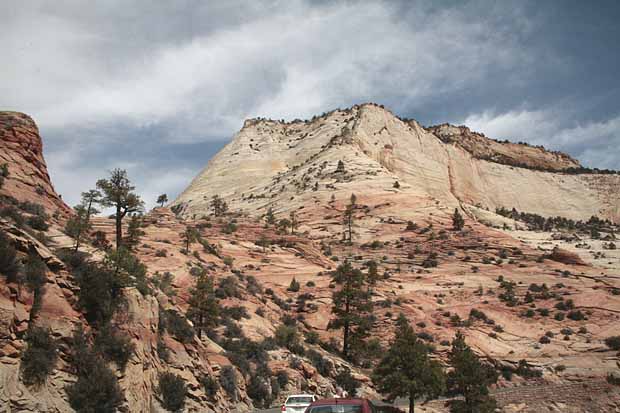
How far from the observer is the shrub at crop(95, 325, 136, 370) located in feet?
48.7

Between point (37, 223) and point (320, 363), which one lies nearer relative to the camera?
point (37, 223)

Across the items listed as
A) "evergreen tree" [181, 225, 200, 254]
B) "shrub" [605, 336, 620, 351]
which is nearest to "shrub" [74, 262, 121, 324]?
"evergreen tree" [181, 225, 200, 254]

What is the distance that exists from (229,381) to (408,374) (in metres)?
11.1

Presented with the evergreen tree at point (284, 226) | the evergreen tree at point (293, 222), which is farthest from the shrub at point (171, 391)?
the evergreen tree at point (293, 222)

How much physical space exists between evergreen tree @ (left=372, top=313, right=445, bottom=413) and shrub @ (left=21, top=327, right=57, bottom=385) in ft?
63.8

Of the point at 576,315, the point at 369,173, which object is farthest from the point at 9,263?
the point at 369,173

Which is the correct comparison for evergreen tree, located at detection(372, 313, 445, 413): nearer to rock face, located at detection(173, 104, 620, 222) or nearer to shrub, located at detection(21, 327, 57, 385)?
shrub, located at detection(21, 327, 57, 385)

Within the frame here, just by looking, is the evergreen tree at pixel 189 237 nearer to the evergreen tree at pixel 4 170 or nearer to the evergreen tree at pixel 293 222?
the evergreen tree at pixel 4 170

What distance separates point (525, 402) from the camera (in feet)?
108

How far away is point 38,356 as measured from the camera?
12.3 metres

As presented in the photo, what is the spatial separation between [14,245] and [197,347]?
9803mm

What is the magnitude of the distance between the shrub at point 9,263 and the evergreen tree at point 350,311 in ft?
82.1

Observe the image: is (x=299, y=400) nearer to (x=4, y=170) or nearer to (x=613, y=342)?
(x=4, y=170)

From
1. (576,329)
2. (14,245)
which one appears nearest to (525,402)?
(576,329)
